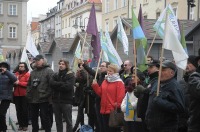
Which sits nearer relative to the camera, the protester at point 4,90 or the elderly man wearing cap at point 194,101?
the elderly man wearing cap at point 194,101

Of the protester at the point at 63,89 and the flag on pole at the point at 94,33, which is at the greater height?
the flag on pole at the point at 94,33

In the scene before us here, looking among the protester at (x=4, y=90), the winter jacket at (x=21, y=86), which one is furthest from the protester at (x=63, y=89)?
the winter jacket at (x=21, y=86)

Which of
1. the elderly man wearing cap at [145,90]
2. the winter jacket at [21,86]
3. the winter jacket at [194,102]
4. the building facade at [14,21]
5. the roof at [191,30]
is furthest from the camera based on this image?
the building facade at [14,21]

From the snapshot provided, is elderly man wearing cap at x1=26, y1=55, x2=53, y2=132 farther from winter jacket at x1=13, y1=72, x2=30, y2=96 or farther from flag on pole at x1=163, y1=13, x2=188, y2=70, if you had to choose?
flag on pole at x1=163, y1=13, x2=188, y2=70

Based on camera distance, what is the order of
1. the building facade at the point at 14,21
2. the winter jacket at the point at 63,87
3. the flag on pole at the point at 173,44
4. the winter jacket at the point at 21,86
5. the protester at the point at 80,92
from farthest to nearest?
the building facade at the point at 14,21, the winter jacket at the point at 21,86, the protester at the point at 80,92, the winter jacket at the point at 63,87, the flag on pole at the point at 173,44

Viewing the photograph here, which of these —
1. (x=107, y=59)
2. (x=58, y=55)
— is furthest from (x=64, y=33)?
(x=107, y=59)

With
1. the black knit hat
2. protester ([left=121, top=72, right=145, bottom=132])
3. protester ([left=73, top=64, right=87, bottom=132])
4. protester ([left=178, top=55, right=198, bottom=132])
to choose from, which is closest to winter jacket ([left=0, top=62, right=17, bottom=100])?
protester ([left=73, top=64, right=87, bottom=132])

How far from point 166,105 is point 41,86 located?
4.56 metres

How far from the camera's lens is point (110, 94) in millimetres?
8562

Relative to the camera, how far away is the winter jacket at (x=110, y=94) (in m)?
8.48

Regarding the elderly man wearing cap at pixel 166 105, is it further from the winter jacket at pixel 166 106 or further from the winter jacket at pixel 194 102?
the winter jacket at pixel 194 102

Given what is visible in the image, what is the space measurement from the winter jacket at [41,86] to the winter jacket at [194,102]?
4856 mm

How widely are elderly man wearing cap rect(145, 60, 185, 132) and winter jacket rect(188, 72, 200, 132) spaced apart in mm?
394

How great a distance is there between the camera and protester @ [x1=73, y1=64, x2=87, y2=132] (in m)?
10.8
